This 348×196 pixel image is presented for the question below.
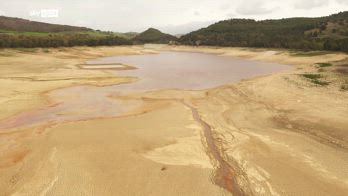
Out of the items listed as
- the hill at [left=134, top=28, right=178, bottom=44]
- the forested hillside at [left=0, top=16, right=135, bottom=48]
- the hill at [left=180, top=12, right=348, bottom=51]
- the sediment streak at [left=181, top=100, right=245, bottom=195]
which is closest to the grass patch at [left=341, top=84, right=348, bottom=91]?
the sediment streak at [left=181, top=100, right=245, bottom=195]

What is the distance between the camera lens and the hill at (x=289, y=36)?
212ft

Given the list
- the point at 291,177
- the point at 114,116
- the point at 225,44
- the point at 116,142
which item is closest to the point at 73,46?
the point at 225,44

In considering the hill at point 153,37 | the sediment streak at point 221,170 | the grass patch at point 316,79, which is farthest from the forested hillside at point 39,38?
the sediment streak at point 221,170

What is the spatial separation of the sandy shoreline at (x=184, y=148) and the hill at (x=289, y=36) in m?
42.5

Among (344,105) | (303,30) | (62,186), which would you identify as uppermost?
(303,30)

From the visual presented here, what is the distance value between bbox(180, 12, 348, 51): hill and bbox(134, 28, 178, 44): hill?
A: 17.9 m

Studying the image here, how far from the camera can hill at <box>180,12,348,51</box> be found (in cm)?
6475

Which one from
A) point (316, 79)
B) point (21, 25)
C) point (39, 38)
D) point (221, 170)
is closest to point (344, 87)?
point (316, 79)

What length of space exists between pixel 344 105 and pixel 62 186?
1700 cm

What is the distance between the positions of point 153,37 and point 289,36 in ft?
288

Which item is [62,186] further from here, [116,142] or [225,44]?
[225,44]

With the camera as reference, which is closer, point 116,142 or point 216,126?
point 116,142

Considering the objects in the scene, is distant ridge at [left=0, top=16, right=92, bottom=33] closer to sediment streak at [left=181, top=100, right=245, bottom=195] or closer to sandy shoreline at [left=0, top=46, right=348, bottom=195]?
sandy shoreline at [left=0, top=46, right=348, bottom=195]

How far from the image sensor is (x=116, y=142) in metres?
14.2
